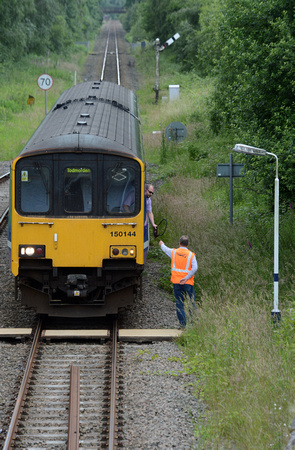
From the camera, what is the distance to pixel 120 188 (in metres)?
10.2

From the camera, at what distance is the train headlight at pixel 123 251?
1011cm

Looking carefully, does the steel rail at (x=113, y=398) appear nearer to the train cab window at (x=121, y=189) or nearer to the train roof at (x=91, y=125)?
the train cab window at (x=121, y=189)

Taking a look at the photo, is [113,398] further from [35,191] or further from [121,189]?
[35,191]

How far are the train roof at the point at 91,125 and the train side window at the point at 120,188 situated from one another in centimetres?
29

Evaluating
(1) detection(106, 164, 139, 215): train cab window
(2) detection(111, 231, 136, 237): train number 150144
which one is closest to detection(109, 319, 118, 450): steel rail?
(2) detection(111, 231, 136, 237): train number 150144

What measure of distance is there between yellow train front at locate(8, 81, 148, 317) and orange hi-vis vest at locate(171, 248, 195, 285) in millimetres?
531

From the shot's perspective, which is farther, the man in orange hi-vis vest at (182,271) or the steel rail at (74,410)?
the man in orange hi-vis vest at (182,271)

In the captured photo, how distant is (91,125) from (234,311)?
4070 millimetres

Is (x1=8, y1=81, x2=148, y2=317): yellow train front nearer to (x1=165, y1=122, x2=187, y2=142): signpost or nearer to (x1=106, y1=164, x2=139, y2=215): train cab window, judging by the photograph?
(x1=106, y1=164, x2=139, y2=215): train cab window

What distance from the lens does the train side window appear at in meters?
10.2

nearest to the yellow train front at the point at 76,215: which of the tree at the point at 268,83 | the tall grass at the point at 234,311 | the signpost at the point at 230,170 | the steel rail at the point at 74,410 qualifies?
the tall grass at the point at 234,311

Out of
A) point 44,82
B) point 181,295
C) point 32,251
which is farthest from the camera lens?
point 44,82

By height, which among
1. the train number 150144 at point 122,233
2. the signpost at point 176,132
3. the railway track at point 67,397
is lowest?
the railway track at point 67,397

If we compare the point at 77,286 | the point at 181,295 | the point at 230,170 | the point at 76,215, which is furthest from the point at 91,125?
the point at 230,170
